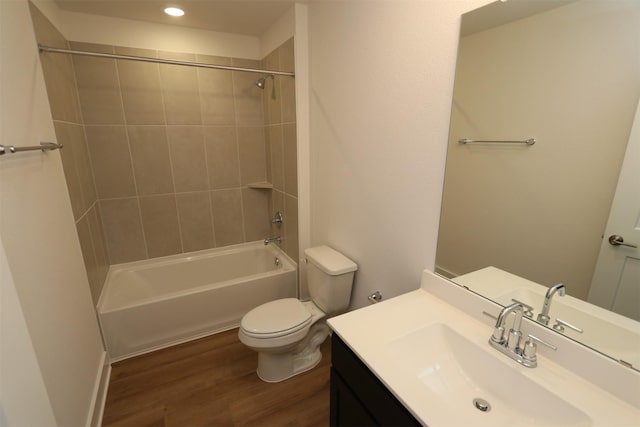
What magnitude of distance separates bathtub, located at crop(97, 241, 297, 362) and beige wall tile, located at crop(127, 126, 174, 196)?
66 cm

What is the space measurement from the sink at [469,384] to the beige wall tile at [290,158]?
57.9 inches

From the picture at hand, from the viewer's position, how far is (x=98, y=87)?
7.01 ft

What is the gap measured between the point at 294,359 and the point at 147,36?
2580 mm

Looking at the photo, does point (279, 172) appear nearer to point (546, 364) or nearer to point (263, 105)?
point (263, 105)

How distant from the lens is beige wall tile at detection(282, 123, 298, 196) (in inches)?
85.2

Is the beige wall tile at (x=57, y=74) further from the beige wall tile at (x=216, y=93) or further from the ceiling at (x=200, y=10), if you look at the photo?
the beige wall tile at (x=216, y=93)

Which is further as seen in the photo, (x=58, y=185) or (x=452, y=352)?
(x=58, y=185)

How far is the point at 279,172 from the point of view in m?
2.52

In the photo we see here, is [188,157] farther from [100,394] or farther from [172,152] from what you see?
[100,394]

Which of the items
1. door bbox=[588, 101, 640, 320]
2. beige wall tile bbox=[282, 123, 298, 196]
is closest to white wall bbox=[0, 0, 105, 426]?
beige wall tile bbox=[282, 123, 298, 196]

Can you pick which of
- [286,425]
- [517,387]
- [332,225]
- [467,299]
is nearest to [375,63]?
[332,225]

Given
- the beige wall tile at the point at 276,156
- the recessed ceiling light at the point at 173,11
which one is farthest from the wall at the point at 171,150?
the recessed ceiling light at the point at 173,11

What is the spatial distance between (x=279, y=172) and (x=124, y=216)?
4.31 feet

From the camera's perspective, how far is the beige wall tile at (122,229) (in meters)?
2.35
